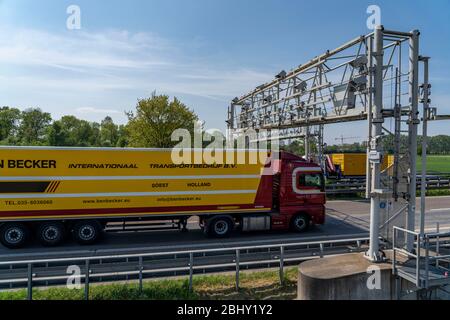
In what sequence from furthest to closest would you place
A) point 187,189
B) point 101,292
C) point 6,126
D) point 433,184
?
1. point 6,126
2. point 433,184
3. point 187,189
4. point 101,292

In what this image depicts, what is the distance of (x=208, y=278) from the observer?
8500 mm

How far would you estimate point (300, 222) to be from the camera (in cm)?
1428

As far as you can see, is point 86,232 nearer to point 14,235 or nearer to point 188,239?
point 14,235

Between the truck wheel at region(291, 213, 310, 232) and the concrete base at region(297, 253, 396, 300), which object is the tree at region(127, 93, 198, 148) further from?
the concrete base at region(297, 253, 396, 300)

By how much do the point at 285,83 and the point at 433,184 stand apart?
58.7ft

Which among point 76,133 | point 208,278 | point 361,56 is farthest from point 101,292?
point 76,133

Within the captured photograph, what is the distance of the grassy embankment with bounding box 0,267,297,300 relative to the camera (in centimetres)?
748

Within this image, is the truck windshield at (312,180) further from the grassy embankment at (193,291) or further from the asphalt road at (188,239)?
the grassy embankment at (193,291)

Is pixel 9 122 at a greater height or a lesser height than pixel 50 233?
greater

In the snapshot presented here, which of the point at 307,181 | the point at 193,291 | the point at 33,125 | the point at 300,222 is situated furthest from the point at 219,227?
the point at 33,125

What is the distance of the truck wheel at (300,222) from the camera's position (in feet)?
46.5

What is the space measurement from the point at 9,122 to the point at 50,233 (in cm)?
8083
